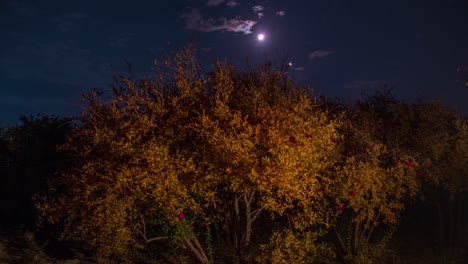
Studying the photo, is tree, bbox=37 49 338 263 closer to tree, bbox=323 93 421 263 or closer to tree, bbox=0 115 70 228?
tree, bbox=323 93 421 263

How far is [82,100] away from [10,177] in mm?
15848

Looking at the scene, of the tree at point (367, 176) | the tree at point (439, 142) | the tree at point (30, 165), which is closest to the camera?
the tree at point (367, 176)

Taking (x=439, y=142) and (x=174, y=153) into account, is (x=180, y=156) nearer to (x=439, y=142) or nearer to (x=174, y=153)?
(x=174, y=153)

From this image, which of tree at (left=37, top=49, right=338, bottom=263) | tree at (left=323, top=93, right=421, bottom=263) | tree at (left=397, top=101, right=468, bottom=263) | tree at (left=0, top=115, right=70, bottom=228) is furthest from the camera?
tree at (left=0, top=115, right=70, bottom=228)

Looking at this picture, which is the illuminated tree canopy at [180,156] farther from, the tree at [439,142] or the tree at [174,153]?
the tree at [439,142]

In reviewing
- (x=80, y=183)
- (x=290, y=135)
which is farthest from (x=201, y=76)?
(x=80, y=183)

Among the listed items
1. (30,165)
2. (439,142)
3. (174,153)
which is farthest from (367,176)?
(30,165)

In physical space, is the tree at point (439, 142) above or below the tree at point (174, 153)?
above

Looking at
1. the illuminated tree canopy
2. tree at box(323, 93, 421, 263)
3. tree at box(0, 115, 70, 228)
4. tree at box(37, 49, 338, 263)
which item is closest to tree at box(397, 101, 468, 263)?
tree at box(323, 93, 421, 263)

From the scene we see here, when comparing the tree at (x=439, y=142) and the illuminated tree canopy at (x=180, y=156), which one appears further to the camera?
the tree at (x=439, y=142)

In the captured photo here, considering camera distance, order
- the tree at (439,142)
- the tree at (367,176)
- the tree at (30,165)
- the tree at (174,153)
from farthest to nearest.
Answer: the tree at (30,165)
the tree at (439,142)
the tree at (367,176)
the tree at (174,153)

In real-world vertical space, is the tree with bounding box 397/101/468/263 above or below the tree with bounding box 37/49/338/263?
above

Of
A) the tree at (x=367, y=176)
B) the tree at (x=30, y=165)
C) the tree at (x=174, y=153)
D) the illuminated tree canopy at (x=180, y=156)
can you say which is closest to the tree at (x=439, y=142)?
the tree at (x=367, y=176)

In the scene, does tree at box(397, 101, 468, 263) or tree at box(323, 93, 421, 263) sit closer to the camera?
tree at box(323, 93, 421, 263)
